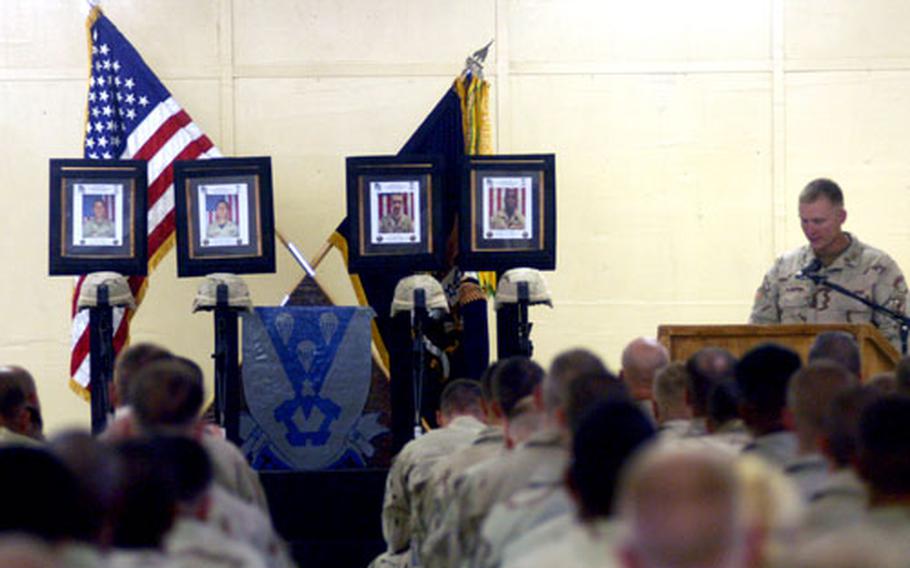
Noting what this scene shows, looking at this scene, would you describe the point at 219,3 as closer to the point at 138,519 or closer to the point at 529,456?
the point at 529,456

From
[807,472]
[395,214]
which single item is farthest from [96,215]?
[807,472]

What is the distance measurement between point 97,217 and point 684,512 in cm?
718

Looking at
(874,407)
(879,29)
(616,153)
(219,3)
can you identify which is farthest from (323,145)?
(874,407)

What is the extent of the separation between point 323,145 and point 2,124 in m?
2.12

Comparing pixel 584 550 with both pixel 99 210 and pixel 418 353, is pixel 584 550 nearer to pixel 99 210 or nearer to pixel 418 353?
pixel 418 353

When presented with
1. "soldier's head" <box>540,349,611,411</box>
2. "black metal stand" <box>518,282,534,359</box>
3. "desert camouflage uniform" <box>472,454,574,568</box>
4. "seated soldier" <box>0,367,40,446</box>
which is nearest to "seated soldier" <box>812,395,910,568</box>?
"desert camouflage uniform" <box>472,454,574,568</box>

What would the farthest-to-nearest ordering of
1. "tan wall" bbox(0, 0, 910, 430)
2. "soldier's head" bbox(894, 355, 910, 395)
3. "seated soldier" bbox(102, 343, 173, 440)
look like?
"tan wall" bbox(0, 0, 910, 430), "seated soldier" bbox(102, 343, 173, 440), "soldier's head" bbox(894, 355, 910, 395)

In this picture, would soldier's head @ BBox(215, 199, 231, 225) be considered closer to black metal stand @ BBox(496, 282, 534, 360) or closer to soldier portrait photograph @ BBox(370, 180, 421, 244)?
soldier portrait photograph @ BBox(370, 180, 421, 244)

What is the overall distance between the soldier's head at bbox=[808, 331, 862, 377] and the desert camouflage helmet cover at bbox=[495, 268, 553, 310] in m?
3.18

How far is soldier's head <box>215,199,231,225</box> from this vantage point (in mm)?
9078

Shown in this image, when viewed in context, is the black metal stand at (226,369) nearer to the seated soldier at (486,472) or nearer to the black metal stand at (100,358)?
the black metal stand at (100,358)

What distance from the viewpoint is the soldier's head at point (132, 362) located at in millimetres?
5238

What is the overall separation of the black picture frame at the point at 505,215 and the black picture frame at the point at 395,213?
17 centimetres

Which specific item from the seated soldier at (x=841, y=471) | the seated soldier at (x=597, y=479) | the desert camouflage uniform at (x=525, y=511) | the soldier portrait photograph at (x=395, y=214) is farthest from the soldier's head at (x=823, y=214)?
the seated soldier at (x=597, y=479)
